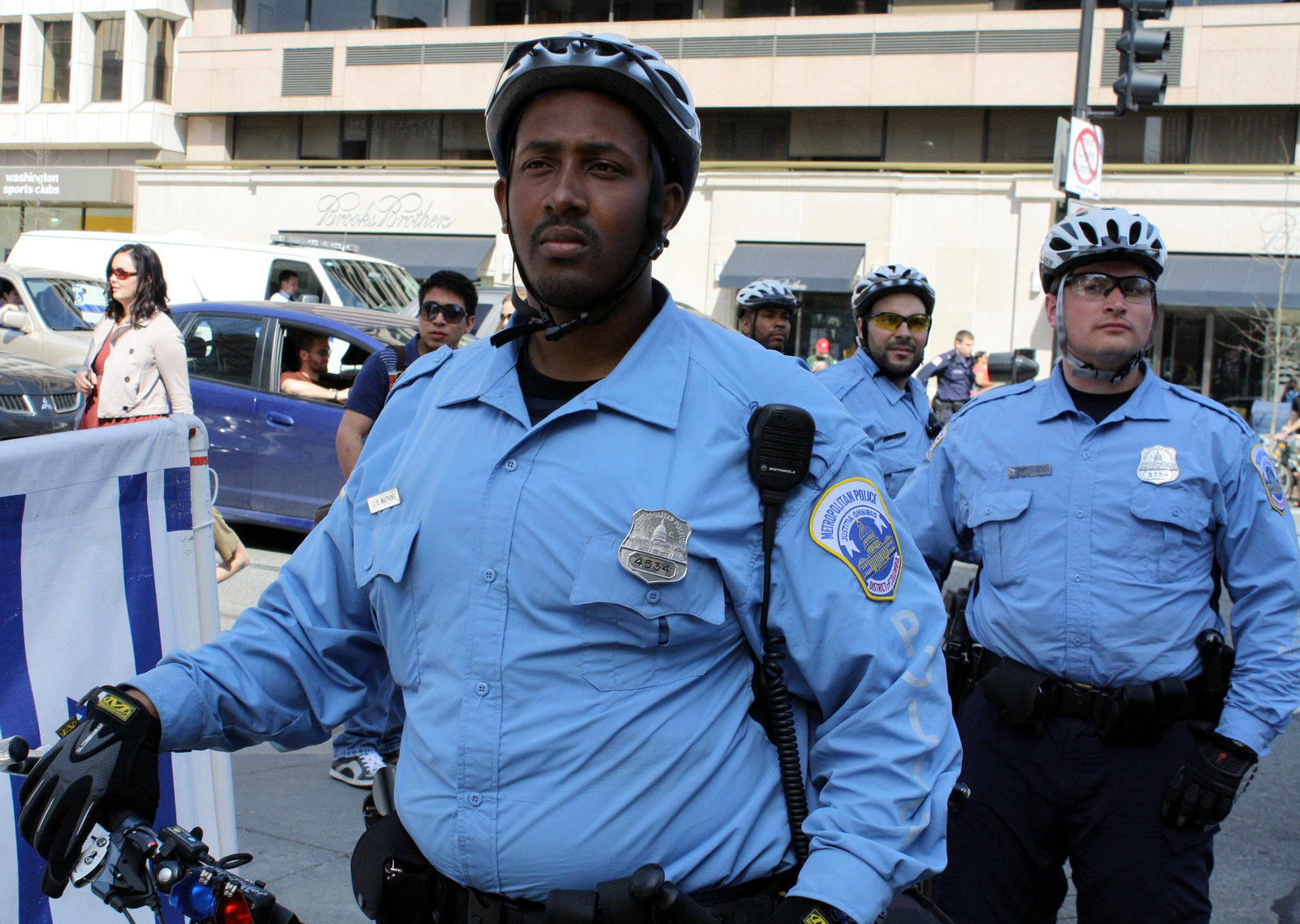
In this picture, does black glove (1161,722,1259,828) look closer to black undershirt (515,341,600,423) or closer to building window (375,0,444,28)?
black undershirt (515,341,600,423)

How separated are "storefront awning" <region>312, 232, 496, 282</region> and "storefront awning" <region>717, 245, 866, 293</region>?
6.07 meters

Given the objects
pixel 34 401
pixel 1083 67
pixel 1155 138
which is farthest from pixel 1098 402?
pixel 1155 138

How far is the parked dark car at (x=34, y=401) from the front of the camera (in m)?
8.91

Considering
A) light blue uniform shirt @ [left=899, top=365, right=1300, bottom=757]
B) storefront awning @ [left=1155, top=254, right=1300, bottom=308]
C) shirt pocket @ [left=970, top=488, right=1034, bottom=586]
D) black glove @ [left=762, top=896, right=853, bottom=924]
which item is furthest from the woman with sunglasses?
storefront awning @ [left=1155, top=254, right=1300, bottom=308]

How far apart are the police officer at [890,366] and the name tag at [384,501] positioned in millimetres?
3801

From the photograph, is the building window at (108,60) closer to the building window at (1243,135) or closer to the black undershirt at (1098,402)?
the building window at (1243,135)

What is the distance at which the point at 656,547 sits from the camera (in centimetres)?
166

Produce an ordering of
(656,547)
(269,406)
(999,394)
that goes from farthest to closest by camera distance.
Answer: (269,406)
(999,394)
(656,547)

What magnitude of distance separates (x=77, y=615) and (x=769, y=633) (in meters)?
1.88

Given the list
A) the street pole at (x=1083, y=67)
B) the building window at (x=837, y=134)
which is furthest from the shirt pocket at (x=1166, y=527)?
the building window at (x=837, y=134)

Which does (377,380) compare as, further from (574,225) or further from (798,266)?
(798,266)

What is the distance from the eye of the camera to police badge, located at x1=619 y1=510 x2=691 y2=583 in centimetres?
165

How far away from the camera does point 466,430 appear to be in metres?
1.85

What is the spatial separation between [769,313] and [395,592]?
208 inches
